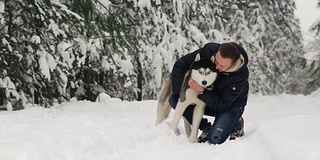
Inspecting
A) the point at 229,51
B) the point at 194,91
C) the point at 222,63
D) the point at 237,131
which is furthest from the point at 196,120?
the point at 229,51

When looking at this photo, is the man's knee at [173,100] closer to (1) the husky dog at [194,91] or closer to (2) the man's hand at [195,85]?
(1) the husky dog at [194,91]

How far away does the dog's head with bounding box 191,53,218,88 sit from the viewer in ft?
15.5

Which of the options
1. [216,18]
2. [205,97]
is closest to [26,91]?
[205,97]

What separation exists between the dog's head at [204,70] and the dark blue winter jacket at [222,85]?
12 centimetres

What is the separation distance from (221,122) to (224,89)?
42 centimetres

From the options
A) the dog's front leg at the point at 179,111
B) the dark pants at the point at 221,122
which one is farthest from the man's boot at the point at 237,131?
the dog's front leg at the point at 179,111

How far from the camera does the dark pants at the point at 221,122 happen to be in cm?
487

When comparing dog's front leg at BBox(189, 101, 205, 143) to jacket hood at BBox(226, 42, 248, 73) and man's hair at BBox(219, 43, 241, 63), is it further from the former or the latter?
man's hair at BBox(219, 43, 241, 63)

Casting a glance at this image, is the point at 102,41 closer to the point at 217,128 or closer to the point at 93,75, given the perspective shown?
the point at 93,75

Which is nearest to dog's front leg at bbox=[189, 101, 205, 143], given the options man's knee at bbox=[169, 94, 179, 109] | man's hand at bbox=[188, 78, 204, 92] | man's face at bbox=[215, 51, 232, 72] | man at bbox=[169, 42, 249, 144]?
man at bbox=[169, 42, 249, 144]

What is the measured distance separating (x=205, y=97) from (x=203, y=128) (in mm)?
982

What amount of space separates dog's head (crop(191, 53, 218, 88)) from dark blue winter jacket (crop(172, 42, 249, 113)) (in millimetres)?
125

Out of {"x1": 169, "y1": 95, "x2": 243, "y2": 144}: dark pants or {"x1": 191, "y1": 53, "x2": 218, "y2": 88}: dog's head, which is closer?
{"x1": 191, "y1": 53, "x2": 218, "y2": 88}: dog's head

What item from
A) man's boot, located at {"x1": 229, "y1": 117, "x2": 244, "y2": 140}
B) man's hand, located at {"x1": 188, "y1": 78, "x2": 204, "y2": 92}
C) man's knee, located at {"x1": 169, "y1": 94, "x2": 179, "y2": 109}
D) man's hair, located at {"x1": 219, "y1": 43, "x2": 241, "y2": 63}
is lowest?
man's boot, located at {"x1": 229, "y1": 117, "x2": 244, "y2": 140}
